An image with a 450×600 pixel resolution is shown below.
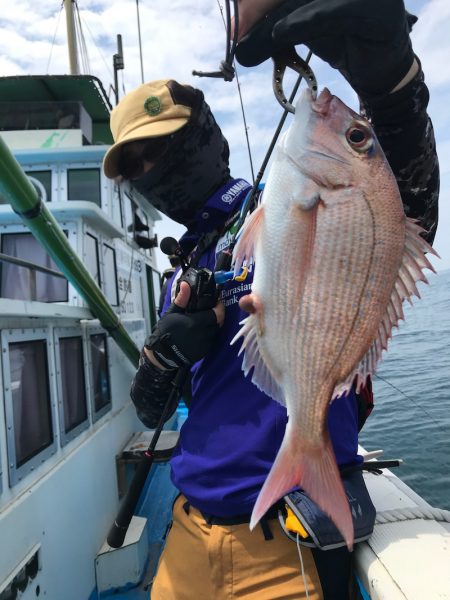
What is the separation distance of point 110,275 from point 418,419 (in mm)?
6701

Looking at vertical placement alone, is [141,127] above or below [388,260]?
above

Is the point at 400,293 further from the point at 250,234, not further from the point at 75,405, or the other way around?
the point at 75,405

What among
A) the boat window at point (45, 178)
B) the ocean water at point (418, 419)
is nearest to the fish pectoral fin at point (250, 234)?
the ocean water at point (418, 419)

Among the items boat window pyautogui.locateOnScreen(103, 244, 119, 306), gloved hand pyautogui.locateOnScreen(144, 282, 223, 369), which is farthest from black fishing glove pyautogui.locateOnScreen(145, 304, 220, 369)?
boat window pyautogui.locateOnScreen(103, 244, 119, 306)

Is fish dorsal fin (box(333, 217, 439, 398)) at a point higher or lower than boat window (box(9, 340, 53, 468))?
higher

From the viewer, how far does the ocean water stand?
6.21 meters

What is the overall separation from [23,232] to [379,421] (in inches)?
293

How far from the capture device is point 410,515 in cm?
186

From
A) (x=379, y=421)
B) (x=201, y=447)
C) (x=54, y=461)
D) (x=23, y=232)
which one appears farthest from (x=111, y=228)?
(x=379, y=421)

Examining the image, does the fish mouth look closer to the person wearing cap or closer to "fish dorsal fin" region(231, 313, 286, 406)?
the person wearing cap

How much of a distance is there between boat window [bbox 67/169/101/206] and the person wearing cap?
14.4ft

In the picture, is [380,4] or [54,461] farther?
[54,461]

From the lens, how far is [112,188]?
6246mm

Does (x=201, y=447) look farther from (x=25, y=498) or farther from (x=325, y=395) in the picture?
(x=25, y=498)
